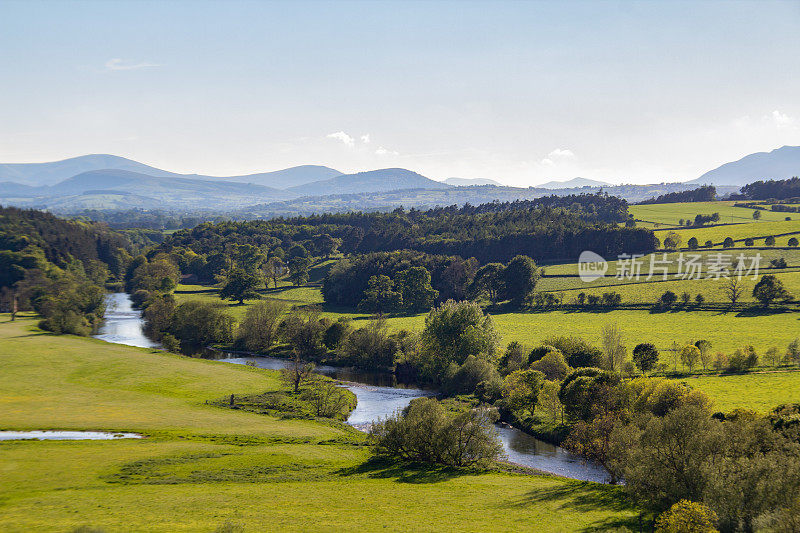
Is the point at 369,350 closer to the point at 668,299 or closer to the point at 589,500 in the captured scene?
the point at 589,500

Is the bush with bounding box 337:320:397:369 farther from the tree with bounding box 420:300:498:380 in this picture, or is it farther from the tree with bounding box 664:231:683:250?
the tree with bounding box 664:231:683:250

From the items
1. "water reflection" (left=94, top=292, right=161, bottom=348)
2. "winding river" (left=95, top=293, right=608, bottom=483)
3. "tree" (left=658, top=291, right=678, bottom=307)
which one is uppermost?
"tree" (left=658, top=291, right=678, bottom=307)

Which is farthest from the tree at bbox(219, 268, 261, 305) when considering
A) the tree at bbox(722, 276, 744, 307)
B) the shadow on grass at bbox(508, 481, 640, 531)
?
the tree at bbox(722, 276, 744, 307)

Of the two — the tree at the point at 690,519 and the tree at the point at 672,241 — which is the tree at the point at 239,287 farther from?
the tree at the point at 690,519

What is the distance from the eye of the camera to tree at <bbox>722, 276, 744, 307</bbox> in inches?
4626

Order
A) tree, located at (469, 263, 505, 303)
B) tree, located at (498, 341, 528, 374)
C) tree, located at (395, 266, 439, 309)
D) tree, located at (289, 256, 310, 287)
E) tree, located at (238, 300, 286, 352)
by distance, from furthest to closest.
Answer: tree, located at (289, 256, 310, 287) → tree, located at (469, 263, 505, 303) → tree, located at (395, 266, 439, 309) → tree, located at (238, 300, 286, 352) → tree, located at (498, 341, 528, 374)

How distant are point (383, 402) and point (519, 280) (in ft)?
252

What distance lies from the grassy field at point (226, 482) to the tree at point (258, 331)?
4034cm

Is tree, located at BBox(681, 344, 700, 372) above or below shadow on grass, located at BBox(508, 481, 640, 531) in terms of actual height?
above

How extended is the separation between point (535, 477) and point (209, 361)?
74054 millimetres

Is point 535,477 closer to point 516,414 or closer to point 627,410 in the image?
point 627,410

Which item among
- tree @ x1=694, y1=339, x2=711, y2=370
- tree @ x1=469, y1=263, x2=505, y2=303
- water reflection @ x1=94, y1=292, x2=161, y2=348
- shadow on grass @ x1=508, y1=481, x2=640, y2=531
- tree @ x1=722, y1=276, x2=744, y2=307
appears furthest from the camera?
tree @ x1=469, y1=263, x2=505, y2=303

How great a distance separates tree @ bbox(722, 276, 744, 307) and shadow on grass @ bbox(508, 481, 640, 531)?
91.4 meters

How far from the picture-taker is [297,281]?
644 ft
